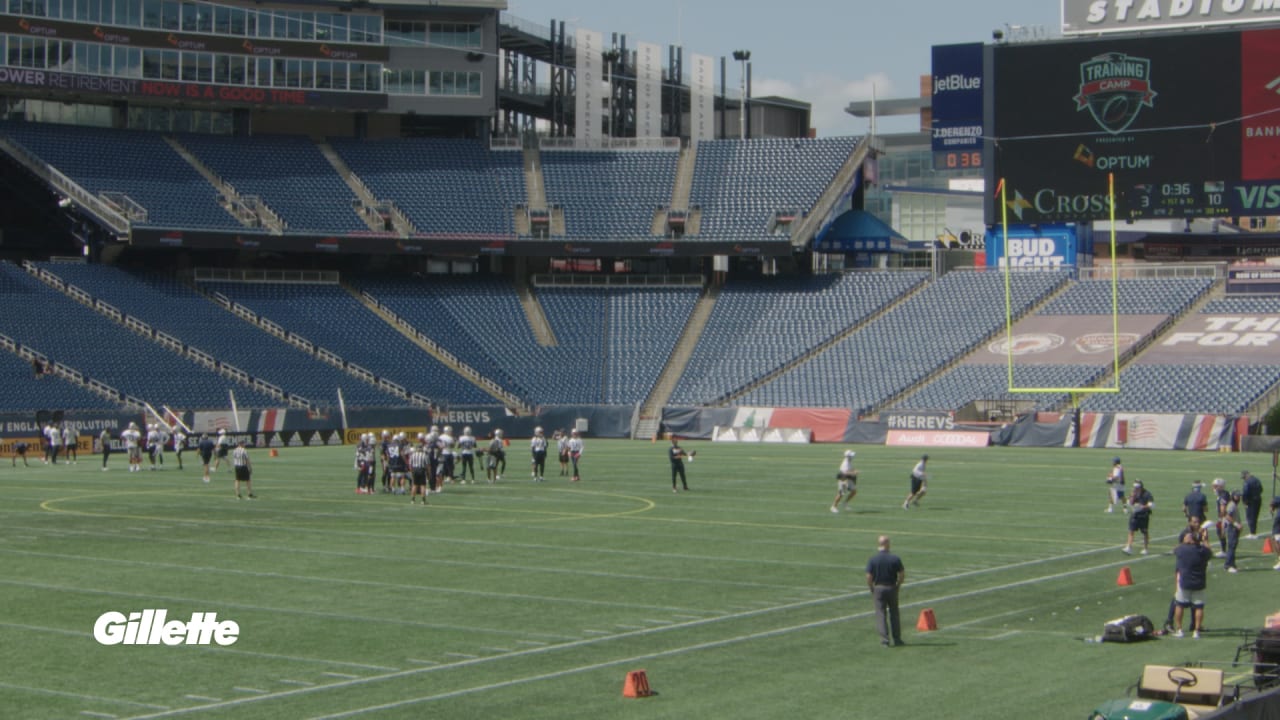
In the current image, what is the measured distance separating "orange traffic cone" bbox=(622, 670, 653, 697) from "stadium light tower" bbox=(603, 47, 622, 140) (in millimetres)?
66141

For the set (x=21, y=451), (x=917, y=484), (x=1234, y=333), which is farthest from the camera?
(x=1234, y=333)

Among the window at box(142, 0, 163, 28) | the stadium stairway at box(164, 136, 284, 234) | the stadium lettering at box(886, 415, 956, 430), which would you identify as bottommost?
the stadium lettering at box(886, 415, 956, 430)

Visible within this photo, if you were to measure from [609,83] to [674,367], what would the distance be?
19.7m

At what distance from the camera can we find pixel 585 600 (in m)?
21.2

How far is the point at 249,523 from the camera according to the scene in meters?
30.2

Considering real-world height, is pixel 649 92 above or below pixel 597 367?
above

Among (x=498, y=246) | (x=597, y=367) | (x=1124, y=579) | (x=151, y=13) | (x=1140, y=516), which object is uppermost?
(x=151, y=13)

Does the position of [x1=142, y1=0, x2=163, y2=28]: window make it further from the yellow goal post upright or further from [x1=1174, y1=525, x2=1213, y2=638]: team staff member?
[x1=1174, y1=525, x2=1213, y2=638]: team staff member

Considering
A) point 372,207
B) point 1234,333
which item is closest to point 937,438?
point 1234,333

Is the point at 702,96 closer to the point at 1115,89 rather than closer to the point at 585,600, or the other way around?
the point at 1115,89

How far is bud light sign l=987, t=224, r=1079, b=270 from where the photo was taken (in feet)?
214

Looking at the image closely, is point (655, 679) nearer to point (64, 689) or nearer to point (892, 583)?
point (892, 583)

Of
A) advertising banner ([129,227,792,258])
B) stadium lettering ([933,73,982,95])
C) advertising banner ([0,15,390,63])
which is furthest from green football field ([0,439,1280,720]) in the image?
advertising banner ([0,15,390,63])

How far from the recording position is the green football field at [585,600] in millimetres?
15484
